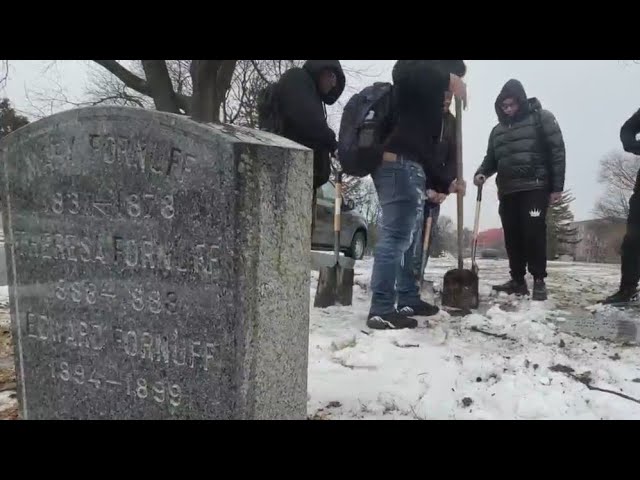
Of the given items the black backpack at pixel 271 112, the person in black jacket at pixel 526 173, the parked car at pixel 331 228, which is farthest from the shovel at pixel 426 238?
the parked car at pixel 331 228

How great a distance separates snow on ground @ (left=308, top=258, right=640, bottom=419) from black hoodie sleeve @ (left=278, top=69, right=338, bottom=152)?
137 cm

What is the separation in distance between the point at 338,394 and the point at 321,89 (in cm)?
241

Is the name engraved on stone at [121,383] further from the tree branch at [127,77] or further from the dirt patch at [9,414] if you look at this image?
the tree branch at [127,77]

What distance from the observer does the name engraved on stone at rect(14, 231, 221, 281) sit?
1.68 meters

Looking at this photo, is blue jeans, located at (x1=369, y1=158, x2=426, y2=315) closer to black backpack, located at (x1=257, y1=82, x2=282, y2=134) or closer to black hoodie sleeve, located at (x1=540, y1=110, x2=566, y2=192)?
black backpack, located at (x1=257, y1=82, x2=282, y2=134)

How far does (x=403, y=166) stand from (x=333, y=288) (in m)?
1.48

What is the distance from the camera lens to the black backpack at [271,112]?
12.2ft

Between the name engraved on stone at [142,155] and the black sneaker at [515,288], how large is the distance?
176 inches

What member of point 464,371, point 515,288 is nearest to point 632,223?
point 515,288

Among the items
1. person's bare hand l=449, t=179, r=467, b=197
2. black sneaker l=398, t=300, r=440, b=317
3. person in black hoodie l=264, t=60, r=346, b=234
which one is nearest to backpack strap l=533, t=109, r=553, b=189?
person's bare hand l=449, t=179, r=467, b=197

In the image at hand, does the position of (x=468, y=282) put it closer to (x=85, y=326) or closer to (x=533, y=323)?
(x=533, y=323)

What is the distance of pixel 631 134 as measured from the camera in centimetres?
472
